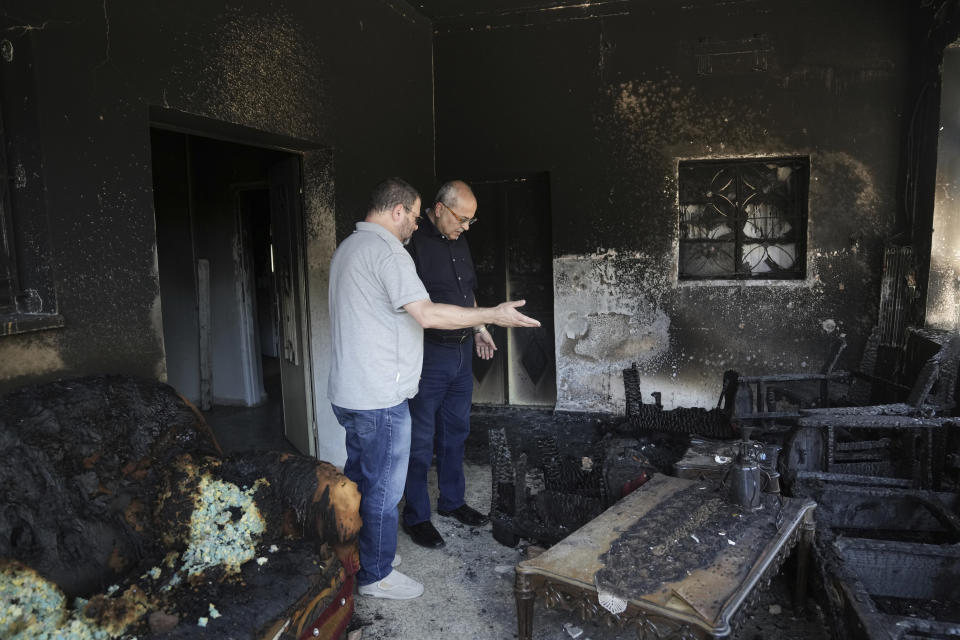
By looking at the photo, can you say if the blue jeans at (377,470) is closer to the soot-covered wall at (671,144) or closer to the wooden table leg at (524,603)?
the wooden table leg at (524,603)

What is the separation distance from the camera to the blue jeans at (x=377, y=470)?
2.96 metres

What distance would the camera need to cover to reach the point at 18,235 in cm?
275

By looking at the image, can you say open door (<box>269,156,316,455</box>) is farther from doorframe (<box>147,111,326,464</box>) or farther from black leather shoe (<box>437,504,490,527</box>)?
black leather shoe (<box>437,504,490,527</box>)

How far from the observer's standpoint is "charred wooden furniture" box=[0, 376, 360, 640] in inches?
83.8

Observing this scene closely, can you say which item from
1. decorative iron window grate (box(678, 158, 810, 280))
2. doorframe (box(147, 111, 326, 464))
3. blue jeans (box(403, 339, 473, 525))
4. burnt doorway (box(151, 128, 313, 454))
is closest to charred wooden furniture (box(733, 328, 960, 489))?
decorative iron window grate (box(678, 158, 810, 280))

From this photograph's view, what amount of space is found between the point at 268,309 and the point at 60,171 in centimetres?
699

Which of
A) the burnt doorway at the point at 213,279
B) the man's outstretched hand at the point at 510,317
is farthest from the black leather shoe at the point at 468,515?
the burnt doorway at the point at 213,279

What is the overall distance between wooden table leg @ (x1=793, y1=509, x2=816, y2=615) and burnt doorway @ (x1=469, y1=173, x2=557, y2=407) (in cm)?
380

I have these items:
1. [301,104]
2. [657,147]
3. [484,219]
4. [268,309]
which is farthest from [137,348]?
[268,309]

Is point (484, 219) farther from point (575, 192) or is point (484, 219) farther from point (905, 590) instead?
point (905, 590)

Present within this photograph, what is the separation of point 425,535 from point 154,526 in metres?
1.46

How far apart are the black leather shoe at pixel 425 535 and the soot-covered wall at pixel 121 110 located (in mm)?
1570

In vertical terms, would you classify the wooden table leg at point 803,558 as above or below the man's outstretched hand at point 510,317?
below

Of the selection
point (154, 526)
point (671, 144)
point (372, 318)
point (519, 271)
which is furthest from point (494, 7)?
point (154, 526)
